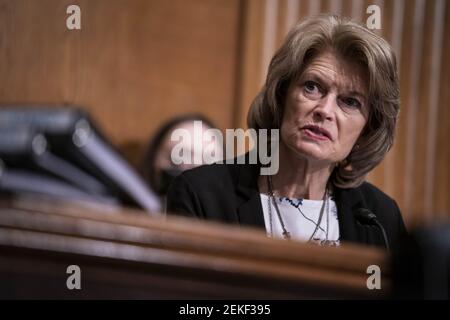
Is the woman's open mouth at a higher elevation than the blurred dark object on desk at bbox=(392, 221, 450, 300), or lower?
higher

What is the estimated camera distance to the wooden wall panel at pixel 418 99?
90.7 inches

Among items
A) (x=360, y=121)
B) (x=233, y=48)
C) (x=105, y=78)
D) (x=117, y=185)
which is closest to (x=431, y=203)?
(x=233, y=48)

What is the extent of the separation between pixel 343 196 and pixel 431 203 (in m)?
1.37

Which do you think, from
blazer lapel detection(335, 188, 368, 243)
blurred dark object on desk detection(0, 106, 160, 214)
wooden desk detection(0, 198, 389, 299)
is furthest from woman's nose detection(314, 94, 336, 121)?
wooden desk detection(0, 198, 389, 299)

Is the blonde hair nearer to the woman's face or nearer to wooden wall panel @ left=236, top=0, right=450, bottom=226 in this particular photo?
the woman's face

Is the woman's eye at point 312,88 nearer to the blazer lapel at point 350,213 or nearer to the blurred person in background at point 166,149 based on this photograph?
the blazer lapel at point 350,213

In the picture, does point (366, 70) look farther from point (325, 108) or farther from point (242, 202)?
point (242, 202)

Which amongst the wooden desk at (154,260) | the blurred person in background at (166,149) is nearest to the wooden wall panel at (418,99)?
the blurred person in background at (166,149)

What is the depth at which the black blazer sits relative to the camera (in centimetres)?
102

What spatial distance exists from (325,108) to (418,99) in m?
1.46

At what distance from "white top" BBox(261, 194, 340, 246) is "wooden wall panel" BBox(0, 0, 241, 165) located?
121 cm

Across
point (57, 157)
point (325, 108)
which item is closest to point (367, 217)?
point (325, 108)

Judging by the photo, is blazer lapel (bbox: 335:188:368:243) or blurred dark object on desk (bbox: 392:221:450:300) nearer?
blurred dark object on desk (bbox: 392:221:450:300)

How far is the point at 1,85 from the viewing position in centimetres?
204
